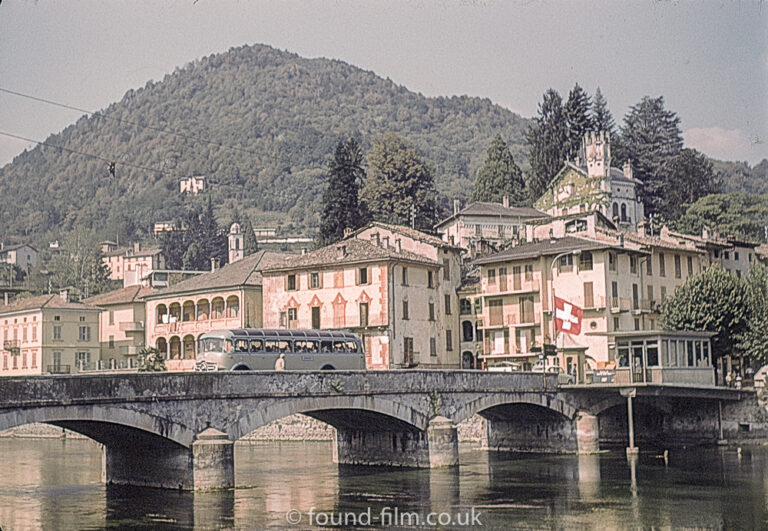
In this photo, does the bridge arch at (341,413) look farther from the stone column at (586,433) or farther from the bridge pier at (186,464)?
the stone column at (586,433)

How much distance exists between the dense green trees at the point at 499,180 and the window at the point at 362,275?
58.2 meters

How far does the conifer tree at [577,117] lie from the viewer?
138750 millimetres

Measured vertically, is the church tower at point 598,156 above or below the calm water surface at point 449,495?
above

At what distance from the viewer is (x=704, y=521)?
36312mm

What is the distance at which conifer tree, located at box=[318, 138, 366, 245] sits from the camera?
107 m

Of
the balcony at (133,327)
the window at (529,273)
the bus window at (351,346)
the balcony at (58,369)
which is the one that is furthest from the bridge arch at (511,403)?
the balcony at (58,369)

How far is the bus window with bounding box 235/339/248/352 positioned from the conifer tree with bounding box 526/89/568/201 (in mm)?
86207

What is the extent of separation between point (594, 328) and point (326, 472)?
94.5 ft

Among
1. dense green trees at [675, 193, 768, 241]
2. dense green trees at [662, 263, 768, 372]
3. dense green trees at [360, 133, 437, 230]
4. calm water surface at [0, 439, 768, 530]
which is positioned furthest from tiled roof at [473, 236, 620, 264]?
dense green trees at [360, 133, 437, 230]

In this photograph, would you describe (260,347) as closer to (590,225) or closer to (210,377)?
(210,377)

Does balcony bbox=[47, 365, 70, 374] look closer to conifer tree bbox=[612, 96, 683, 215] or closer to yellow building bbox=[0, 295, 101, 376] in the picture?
yellow building bbox=[0, 295, 101, 376]

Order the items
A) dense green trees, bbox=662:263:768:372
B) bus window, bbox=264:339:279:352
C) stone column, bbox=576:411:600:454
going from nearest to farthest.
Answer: bus window, bbox=264:339:279:352 < stone column, bbox=576:411:600:454 < dense green trees, bbox=662:263:768:372

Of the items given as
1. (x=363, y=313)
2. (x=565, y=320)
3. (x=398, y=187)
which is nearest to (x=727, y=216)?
(x=398, y=187)

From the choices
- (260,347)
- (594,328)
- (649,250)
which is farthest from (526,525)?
(649,250)
